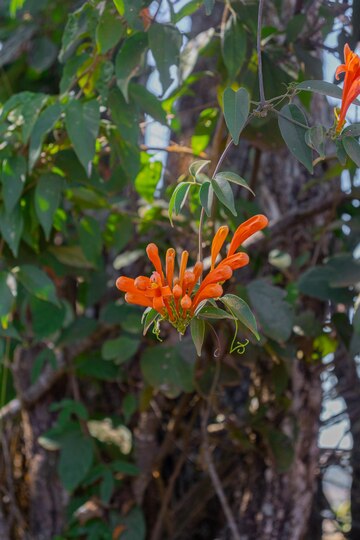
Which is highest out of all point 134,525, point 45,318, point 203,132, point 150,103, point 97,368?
point 150,103

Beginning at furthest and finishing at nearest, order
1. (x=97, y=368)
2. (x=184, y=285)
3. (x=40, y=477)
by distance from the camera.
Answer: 1. (x=40, y=477)
2. (x=97, y=368)
3. (x=184, y=285)

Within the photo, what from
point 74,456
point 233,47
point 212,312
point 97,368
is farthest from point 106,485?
point 212,312

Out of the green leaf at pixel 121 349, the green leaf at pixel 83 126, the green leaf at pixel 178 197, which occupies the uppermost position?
the green leaf at pixel 178 197

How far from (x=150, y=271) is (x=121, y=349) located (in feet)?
0.91

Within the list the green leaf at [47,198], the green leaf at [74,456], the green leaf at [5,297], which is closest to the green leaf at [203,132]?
the green leaf at [47,198]

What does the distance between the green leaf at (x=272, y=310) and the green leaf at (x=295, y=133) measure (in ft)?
2.00

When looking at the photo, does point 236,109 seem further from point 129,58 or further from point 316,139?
point 129,58

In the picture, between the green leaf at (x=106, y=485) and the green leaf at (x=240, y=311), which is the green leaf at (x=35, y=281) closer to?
the green leaf at (x=106, y=485)

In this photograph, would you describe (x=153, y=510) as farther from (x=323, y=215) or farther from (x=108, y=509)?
(x=323, y=215)

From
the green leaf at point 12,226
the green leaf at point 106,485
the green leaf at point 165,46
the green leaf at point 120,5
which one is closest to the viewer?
the green leaf at point 120,5

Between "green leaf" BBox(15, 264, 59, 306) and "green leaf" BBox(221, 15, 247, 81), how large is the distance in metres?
0.48

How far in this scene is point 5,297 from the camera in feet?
4.50

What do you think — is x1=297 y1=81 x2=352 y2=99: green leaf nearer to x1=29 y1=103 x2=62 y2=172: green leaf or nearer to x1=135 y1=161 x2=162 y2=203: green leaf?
x1=29 y1=103 x2=62 y2=172: green leaf

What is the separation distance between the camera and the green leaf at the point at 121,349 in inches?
67.6
